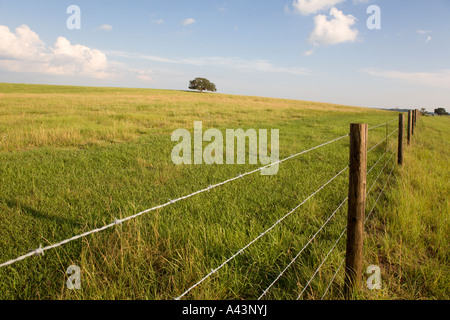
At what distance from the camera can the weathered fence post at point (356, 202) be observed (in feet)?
7.09

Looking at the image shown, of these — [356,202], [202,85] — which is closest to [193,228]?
[356,202]

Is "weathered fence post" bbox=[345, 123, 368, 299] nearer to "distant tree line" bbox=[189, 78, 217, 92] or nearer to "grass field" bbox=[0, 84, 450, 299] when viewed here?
"grass field" bbox=[0, 84, 450, 299]

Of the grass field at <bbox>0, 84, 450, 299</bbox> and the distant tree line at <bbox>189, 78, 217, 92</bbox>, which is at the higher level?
the distant tree line at <bbox>189, 78, 217, 92</bbox>

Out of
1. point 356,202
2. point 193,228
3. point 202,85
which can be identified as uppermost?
point 202,85

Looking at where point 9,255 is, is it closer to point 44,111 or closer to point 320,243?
point 320,243

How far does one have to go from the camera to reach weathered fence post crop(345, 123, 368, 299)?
2.16 meters

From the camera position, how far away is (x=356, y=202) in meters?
2.18

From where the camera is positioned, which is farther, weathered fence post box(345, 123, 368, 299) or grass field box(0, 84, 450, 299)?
grass field box(0, 84, 450, 299)

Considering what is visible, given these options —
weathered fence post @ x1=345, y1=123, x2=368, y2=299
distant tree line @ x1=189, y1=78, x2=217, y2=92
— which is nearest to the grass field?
weathered fence post @ x1=345, y1=123, x2=368, y2=299

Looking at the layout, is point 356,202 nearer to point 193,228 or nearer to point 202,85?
point 193,228

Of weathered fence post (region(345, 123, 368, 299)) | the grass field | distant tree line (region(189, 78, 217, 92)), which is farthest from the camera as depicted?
distant tree line (region(189, 78, 217, 92))

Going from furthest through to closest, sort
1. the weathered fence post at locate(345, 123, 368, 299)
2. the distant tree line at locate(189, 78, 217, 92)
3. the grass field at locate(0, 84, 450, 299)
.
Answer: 1. the distant tree line at locate(189, 78, 217, 92)
2. the grass field at locate(0, 84, 450, 299)
3. the weathered fence post at locate(345, 123, 368, 299)
